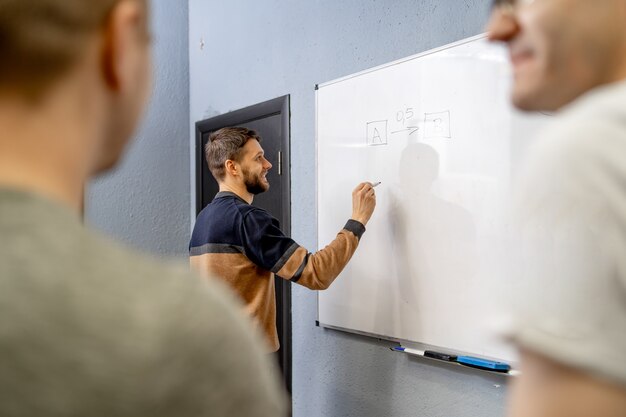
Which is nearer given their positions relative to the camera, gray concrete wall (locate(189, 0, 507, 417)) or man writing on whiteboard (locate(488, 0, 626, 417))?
man writing on whiteboard (locate(488, 0, 626, 417))

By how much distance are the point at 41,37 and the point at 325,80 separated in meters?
1.92

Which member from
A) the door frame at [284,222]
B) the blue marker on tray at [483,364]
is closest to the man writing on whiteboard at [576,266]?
the blue marker on tray at [483,364]

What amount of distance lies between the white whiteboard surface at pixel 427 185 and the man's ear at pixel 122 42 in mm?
1121

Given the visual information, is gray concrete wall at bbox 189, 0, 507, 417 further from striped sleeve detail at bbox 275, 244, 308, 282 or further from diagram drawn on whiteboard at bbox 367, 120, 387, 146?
striped sleeve detail at bbox 275, 244, 308, 282

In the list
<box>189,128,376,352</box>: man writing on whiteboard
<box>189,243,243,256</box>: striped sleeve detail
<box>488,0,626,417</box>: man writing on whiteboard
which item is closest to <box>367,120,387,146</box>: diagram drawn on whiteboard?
<box>189,128,376,352</box>: man writing on whiteboard

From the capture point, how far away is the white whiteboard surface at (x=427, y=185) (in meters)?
1.60

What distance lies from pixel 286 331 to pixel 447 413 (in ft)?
2.82

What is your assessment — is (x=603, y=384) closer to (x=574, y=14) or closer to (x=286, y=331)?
(x=574, y=14)

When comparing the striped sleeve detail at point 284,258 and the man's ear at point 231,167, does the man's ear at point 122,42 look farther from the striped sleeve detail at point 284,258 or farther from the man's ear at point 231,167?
the man's ear at point 231,167

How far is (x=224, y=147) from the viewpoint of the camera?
2137 mm

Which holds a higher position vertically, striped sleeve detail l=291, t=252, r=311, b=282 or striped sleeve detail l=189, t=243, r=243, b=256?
striped sleeve detail l=189, t=243, r=243, b=256

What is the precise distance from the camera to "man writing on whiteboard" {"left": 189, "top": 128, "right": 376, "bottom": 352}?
1869mm

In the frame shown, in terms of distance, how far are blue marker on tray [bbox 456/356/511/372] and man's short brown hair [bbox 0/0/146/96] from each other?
1.44 m

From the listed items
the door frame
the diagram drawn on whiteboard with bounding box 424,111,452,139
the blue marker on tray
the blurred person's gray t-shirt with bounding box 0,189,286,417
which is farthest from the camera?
the door frame
